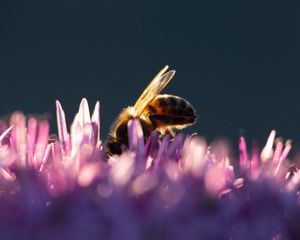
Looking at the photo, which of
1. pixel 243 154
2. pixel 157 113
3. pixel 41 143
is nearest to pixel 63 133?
→ pixel 41 143

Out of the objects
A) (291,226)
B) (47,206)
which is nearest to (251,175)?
(291,226)

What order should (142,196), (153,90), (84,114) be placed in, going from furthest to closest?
(153,90), (84,114), (142,196)

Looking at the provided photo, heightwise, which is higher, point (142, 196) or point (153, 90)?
point (153, 90)

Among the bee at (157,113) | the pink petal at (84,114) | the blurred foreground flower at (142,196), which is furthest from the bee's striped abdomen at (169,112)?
the blurred foreground flower at (142,196)

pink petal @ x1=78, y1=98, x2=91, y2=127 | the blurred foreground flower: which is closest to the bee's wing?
pink petal @ x1=78, y1=98, x2=91, y2=127

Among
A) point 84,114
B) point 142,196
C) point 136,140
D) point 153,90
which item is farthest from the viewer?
point 153,90

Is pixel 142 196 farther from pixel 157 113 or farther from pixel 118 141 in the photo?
pixel 157 113

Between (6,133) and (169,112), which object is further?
(169,112)

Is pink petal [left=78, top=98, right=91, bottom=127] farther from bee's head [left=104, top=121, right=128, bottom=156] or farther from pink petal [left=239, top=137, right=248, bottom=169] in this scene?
pink petal [left=239, top=137, right=248, bottom=169]
